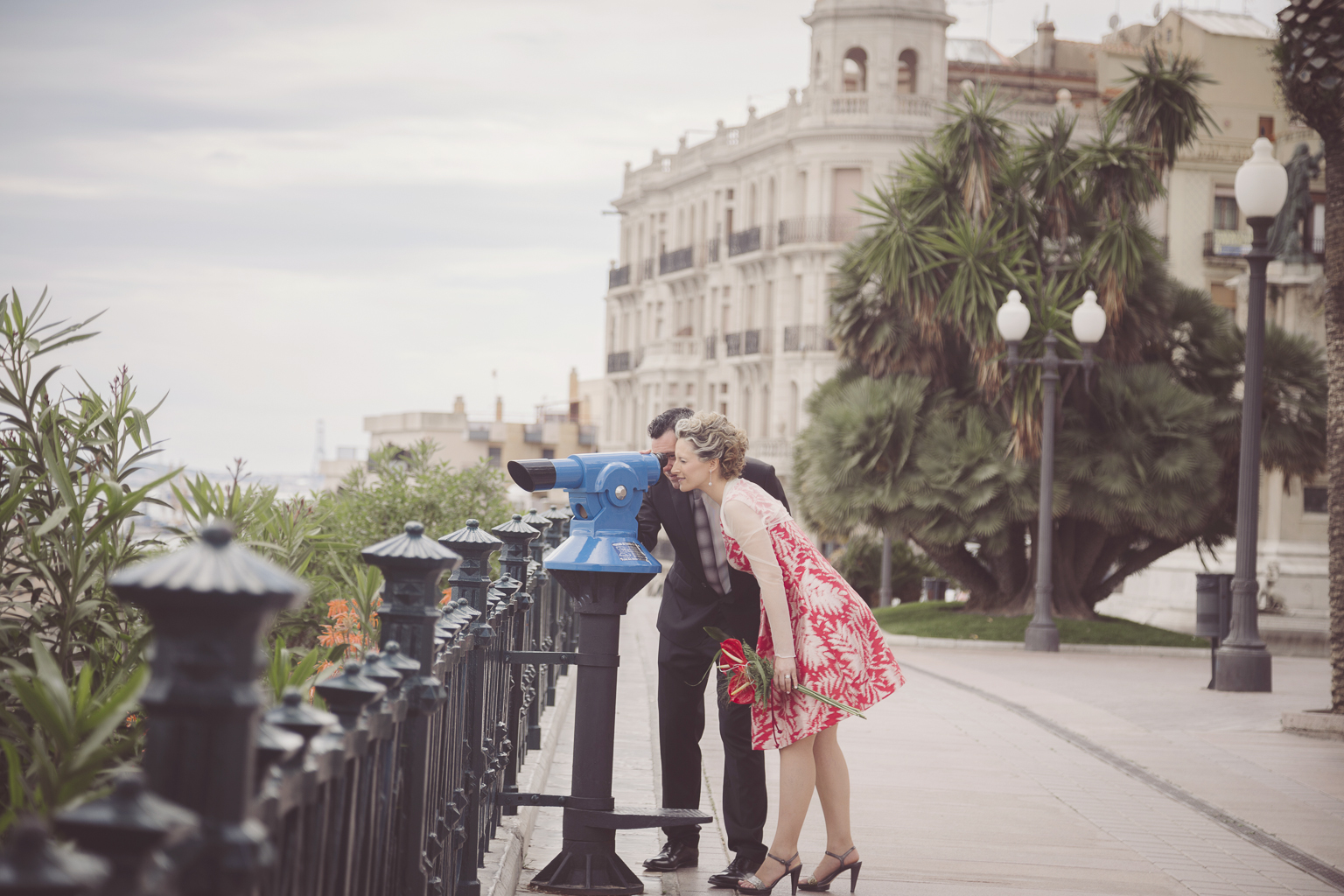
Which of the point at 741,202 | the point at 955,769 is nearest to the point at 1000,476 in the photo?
the point at 955,769

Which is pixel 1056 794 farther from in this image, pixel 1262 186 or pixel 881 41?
pixel 881 41

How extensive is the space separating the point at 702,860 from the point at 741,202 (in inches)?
1815

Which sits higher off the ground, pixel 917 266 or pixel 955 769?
pixel 917 266

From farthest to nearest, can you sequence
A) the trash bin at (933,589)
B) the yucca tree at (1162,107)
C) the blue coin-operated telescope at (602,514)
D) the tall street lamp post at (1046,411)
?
the trash bin at (933,589) < the yucca tree at (1162,107) < the tall street lamp post at (1046,411) < the blue coin-operated telescope at (602,514)

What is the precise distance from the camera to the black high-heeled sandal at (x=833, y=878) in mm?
5418

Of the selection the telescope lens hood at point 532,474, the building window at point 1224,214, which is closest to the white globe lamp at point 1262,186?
the telescope lens hood at point 532,474

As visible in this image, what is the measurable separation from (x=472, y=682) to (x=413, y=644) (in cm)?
130

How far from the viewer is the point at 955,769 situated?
857cm

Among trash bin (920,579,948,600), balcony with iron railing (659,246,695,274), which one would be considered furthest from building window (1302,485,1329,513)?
balcony with iron railing (659,246,695,274)

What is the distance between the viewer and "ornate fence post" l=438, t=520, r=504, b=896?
461cm

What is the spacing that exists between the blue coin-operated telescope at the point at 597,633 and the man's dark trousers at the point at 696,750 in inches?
20.7

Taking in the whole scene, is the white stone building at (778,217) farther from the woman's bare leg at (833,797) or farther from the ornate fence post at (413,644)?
the ornate fence post at (413,644)

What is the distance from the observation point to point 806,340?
47.0 m

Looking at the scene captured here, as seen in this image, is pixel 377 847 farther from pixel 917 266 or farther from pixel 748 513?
pixel 917 266
